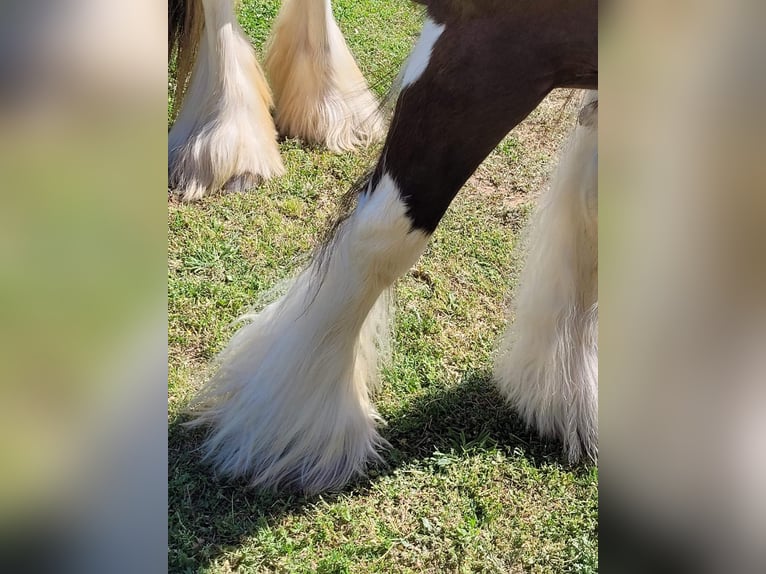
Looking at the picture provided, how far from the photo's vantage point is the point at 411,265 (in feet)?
5.49

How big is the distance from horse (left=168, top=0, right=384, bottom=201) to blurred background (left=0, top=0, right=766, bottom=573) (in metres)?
2.23

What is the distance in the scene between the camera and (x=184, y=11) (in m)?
2.70

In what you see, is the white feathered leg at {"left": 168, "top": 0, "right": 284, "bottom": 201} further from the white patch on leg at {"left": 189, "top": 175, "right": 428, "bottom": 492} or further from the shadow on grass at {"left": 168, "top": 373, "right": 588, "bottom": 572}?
the shadow on grass at {"left": 168, "top": 373, "right": 588, "bottom": 572}

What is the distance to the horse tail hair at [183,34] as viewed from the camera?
2688 mm

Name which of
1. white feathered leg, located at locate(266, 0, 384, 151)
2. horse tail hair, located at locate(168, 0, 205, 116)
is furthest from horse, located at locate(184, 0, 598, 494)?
white feathered leg, located at locate(266, 0, 384, 151)

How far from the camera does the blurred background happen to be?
1.37ft

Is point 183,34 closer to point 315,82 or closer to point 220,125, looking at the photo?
point 220,125

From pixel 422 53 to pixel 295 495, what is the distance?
1.03m

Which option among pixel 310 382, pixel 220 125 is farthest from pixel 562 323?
pixel 220 125
